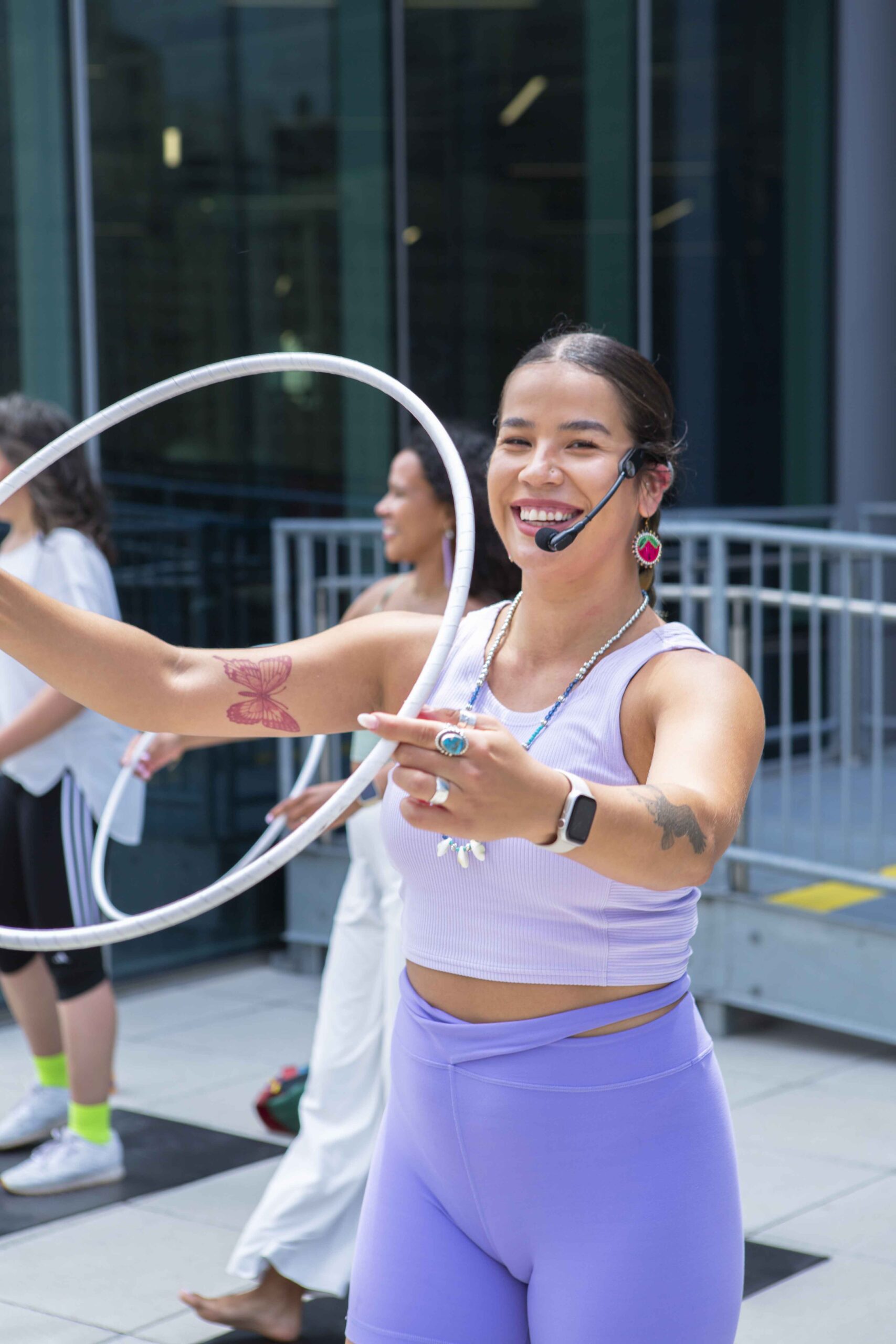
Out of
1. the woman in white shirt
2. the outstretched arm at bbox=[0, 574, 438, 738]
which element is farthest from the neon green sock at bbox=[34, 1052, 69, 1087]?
the outstretched arm at bbox=[0, 574, 438, 738]

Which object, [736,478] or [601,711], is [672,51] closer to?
Answer: [736,478]

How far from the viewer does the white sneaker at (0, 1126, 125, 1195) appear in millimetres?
4008

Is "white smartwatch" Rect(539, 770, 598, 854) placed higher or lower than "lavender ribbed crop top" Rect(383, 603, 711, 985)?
higher

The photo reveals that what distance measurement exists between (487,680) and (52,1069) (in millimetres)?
2952

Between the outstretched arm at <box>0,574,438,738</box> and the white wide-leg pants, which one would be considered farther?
the white wide-leg pants

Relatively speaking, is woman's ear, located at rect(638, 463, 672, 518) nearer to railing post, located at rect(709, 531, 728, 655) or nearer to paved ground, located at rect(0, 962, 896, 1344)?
paved ground, located at rect(0, 962, 896, 1344)

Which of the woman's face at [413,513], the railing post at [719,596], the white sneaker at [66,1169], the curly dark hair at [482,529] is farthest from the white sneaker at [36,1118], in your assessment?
the railing post at [719,596]

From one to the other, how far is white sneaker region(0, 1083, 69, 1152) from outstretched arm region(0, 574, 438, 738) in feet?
8.72

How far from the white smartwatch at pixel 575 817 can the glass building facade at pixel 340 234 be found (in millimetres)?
4688

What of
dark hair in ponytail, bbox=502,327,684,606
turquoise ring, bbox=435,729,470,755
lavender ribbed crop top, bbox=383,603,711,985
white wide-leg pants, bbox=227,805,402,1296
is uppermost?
dark hair in ponytail, bbox=502,327,684,606

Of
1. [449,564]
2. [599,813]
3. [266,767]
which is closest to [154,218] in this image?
[266,767]

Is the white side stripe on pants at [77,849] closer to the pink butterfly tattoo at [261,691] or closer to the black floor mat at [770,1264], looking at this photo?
the black floor mat at [770,1264]

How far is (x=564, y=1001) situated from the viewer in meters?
1.74

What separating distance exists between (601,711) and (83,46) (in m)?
4.75
